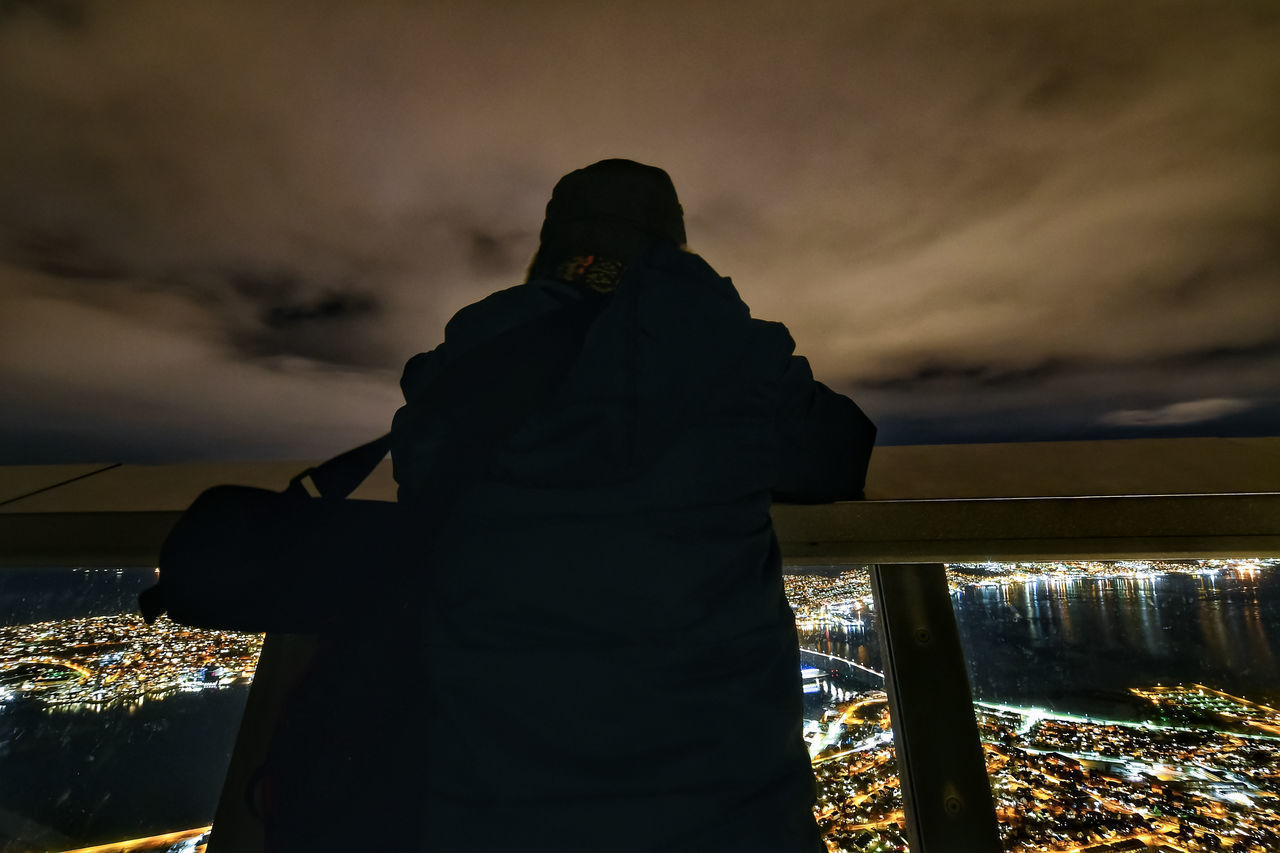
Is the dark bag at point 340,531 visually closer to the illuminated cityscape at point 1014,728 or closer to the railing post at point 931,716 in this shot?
the illuminated cityscape at point 1014,728

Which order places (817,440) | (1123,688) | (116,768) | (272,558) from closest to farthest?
1. (272,558)
2. (817,440)
3. (116,768)
4. (1123,688)

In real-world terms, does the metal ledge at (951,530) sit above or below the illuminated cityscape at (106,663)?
above

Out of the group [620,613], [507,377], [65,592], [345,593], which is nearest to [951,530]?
[620,613]

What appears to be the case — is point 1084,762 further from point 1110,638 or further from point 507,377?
point 507,377

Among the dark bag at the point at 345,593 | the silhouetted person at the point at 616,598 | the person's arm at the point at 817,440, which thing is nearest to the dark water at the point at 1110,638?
the person's arm at the point at 817,440

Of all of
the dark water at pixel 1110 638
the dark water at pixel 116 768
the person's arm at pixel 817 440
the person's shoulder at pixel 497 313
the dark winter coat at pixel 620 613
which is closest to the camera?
the dark winter coat at pixel 620 613

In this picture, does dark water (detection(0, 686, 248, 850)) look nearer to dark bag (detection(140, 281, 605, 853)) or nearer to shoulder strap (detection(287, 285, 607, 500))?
dark bag (detection(140, 281, 605, 853))

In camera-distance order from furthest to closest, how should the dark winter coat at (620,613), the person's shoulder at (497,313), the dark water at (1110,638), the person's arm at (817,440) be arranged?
the dark water at (1110,638)
the person's arm at (817,440)
the person's shoulder at (497,313)
the dark winter coat at (620,613)
